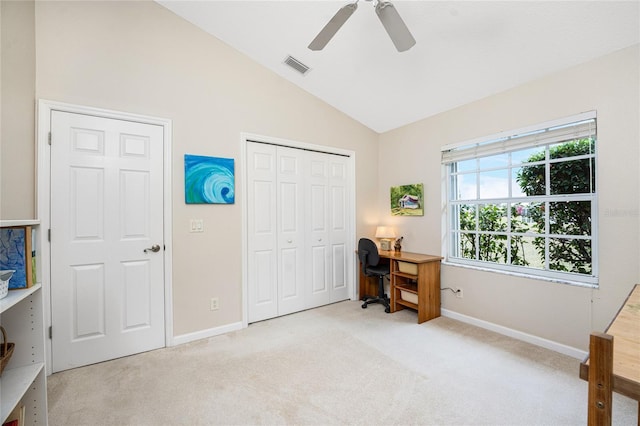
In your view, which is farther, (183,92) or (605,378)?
(183,92)

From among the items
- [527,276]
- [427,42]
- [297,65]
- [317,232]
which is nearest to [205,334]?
[317,232]

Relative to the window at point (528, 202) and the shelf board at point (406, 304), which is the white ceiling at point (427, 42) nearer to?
the window at point (528, 202)

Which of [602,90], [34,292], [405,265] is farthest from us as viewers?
[405,265]

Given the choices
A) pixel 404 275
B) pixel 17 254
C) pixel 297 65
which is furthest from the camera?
pixel 404 275

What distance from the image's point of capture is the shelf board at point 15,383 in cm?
114

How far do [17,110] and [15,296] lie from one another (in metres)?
1.49

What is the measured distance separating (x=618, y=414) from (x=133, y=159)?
12.6ft

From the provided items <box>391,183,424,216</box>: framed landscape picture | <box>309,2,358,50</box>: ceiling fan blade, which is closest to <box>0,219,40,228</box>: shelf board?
<box>309,2,358,50</box>: ceiling fan blade

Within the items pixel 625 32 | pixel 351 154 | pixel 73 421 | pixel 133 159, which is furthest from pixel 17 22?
pixel 625 32

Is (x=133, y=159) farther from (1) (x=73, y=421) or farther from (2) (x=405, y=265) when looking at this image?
(2) (x=405, y=265)

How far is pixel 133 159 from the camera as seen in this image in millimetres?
2422

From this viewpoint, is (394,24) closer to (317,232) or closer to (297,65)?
(297,65)

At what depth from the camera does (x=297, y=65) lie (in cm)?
301

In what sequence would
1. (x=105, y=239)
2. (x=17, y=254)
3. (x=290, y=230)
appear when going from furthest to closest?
(x=290, y=230)
(x=105, y=239)
(x=17, y=254)
